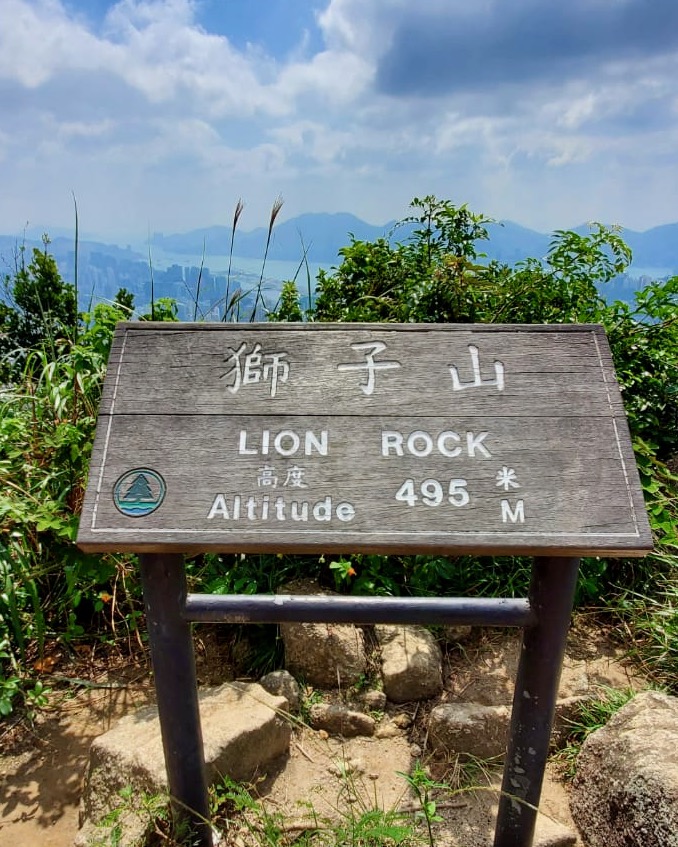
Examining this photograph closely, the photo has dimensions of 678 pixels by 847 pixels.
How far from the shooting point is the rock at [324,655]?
8.37 ft

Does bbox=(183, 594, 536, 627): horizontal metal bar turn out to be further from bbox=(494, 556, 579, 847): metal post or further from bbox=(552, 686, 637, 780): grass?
bbox=(552, 686, 637, 780): grass

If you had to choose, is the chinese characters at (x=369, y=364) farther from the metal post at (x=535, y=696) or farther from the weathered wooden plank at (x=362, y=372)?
the metal post at (x=535, y=696)

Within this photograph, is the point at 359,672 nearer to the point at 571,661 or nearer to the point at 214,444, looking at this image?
the point at 571,661

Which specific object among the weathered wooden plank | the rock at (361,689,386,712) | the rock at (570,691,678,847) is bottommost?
the rock at (570,691,678,847)

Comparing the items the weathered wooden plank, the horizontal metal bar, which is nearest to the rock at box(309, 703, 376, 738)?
the horizontal metal bar

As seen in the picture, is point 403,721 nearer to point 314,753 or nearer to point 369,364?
point 314,753

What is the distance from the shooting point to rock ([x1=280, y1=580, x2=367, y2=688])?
255 centimetres

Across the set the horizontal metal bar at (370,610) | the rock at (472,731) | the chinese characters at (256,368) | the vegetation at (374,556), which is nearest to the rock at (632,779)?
the rock at (472,731)

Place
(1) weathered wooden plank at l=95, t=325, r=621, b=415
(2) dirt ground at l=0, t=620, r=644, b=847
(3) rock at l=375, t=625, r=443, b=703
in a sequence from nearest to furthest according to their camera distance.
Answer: (1) weathered wooden plank at l=95, t=325, r=621, b=415, (2) dirt ground at l=0, t=620, r=644, b=847, (3) rock at l=375, t=625, r=443, b=703

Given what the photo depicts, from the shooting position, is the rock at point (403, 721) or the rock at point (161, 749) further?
the rock at point (403, 721)

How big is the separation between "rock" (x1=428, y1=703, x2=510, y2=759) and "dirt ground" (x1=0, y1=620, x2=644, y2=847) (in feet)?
0.24

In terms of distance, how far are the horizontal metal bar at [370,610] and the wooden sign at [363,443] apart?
0.28 metres

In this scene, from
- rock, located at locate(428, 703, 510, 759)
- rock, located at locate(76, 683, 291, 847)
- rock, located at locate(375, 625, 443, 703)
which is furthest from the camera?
rock, located at locate(375, 625, 443, 703)

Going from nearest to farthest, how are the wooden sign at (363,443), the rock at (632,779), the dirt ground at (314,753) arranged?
the wooden sign at (363,443) → the rock at (632,779) → the dirt ground at (314,753)
